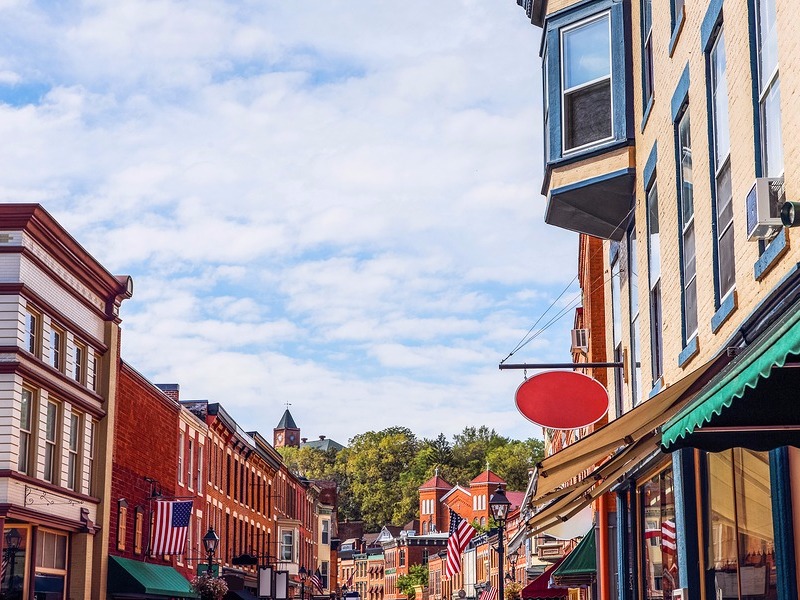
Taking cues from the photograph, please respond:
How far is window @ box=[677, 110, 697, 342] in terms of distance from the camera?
1216 cm

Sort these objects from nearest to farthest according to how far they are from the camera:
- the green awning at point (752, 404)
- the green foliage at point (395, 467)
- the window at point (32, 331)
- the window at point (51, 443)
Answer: the green awning at point (752, 404)
the window at point (32, 331)
the window at point (51, 443)
the green foliage at point (395, 467)

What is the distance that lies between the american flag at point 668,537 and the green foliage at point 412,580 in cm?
13396

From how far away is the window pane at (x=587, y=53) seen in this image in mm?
16312

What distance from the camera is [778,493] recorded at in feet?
28.8

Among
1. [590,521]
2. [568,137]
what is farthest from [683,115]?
[590,521]

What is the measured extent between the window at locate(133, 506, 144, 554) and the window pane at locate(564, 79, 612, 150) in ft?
71.3

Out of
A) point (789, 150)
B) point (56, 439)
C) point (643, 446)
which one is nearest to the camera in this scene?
point (789, 150)

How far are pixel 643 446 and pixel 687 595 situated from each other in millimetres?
1899

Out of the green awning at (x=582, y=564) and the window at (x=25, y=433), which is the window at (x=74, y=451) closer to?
the window at (x=25, y=433)

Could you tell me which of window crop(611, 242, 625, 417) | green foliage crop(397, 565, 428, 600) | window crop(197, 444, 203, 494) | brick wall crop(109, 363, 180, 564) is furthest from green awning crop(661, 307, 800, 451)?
green foliage crop(397, 565, 428, 600)

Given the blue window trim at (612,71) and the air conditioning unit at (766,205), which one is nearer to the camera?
the air conditioning unit at (766,205)

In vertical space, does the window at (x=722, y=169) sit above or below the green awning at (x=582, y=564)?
above

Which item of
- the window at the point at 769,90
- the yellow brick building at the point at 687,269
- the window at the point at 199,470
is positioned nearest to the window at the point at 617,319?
the yellow brick building at the point at 687,269

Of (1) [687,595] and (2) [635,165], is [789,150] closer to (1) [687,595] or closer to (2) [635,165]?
(1) [687,595]
